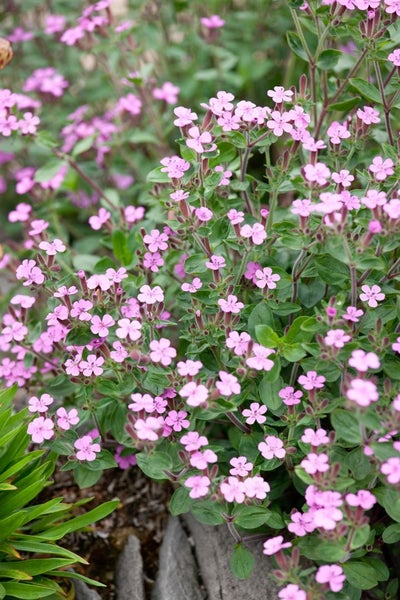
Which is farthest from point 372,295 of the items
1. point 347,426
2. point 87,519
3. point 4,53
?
point 4,53

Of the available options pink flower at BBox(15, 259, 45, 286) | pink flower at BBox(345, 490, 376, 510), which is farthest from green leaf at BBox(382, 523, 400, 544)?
pink flower at BBox(15, 259, 45, 286)

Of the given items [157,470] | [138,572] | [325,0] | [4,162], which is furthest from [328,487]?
[4,162]

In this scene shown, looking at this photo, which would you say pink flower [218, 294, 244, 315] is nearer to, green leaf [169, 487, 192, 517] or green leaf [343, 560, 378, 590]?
green leaf [169, 487, 192, 517]

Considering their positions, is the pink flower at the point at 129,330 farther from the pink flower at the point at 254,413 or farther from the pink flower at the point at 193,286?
the pink flower at the point at 254,413

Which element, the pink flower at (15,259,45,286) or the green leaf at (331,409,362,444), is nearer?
the green leaf at (331,409,362,444)

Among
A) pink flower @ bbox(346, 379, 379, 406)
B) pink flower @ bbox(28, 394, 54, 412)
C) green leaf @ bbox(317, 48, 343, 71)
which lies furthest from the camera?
green leaf @ bbox(317, 48, 343, 71)
